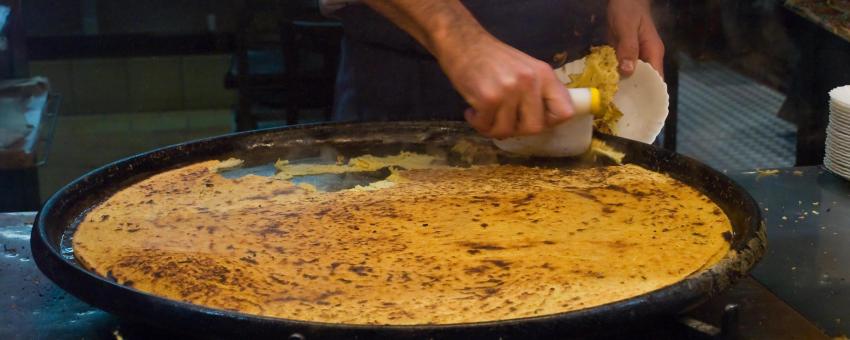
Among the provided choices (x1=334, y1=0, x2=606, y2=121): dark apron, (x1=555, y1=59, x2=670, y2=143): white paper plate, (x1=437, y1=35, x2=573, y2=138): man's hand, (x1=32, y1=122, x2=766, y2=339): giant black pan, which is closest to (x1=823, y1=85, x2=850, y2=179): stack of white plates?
(x1=555, y1=59, x2=670, y2=143): white paper plate

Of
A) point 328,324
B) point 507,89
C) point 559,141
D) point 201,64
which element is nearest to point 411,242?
point 507,89

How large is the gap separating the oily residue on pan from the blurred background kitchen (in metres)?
1.79

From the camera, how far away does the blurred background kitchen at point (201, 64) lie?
3.88 metres

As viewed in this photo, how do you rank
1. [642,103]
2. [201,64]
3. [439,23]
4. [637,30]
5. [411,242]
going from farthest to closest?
[201,64] < [637,30] < [642,103] < [439,23] < [411,242]

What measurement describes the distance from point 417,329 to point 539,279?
1.26ft

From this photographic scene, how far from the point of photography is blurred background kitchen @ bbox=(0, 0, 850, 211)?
3875 mm

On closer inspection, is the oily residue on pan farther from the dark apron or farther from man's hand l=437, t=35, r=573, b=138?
the dark apron

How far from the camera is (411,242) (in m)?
1.73

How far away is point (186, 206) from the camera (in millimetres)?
1953

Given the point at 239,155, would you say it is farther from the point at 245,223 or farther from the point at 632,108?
the point at 632,108

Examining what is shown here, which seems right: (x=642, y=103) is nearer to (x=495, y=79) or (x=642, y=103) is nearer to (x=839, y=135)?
(x=839, y=135)

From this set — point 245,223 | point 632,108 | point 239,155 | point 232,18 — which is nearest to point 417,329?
point 245,223

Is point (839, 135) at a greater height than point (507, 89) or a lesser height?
lesser

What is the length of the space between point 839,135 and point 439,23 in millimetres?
1166
